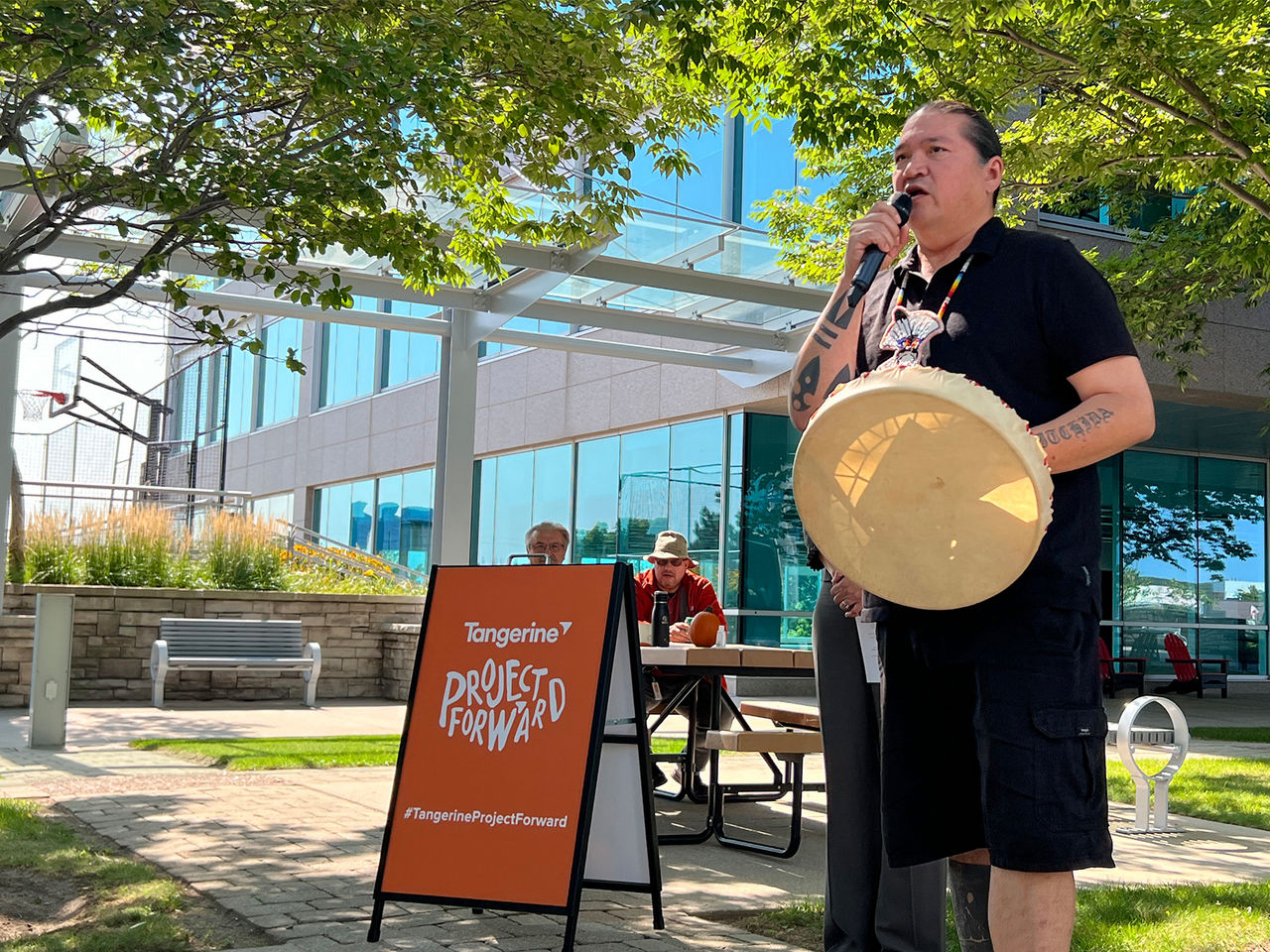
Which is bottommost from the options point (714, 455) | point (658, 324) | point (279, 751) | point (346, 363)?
point (279, 751)

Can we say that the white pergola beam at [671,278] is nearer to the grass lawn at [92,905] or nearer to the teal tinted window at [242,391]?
the grass lawn at [92,905]

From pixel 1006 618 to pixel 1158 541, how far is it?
21.0m

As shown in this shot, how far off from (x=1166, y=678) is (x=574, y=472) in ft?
33.3

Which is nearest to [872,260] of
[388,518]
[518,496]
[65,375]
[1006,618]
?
[1006,618]

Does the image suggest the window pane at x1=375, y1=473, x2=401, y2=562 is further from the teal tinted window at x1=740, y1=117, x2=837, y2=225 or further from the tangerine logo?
the tangerine logo

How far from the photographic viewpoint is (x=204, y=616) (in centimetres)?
1449

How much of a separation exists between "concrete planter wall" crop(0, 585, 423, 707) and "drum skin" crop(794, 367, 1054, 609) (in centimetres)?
1127

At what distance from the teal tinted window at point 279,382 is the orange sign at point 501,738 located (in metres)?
29.8

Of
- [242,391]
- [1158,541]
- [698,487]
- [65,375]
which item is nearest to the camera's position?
[698,487]

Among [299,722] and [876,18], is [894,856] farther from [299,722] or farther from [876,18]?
[299,722]

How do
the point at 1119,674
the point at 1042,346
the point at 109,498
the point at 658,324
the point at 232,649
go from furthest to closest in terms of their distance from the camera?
the point at 1119,674 < the point at 109,498 < the point at 658,324 < the point at 232,649 < the point at 1042,346

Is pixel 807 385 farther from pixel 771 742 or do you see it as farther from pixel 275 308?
pixel 275 308

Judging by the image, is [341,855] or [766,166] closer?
[341,855]

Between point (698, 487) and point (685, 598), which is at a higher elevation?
point (698, 487)
